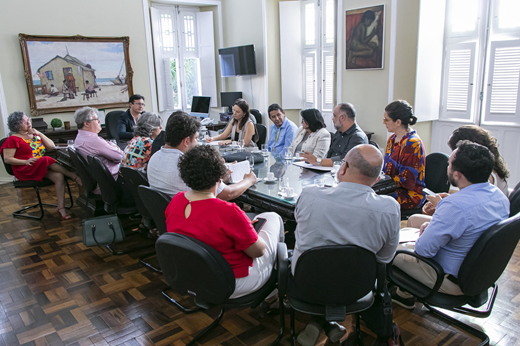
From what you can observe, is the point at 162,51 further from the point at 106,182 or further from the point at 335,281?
the point at 335,281

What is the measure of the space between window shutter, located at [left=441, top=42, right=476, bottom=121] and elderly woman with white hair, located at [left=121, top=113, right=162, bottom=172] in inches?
165

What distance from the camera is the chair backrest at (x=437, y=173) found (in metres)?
3.32

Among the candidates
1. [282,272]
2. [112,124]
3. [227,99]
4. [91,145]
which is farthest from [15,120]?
[282,272]

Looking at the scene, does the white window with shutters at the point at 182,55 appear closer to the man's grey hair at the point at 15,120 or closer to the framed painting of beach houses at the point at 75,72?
the framed painting of beach houses at the point at 75,72

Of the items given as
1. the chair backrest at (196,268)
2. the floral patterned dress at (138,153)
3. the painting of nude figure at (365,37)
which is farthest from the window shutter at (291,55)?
the chair backrest at (196,268)

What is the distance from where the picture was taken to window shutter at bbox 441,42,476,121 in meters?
5.33

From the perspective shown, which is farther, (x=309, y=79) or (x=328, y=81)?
(x=309, y=79)

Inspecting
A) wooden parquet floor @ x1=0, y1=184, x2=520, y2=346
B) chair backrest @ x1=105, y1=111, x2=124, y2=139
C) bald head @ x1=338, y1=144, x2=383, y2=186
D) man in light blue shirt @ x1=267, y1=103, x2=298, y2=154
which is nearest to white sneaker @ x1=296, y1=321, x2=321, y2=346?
wooden parquet floor @ x1=0, y1=184, x2=520, y2=346

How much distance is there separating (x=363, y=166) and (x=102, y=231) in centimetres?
250

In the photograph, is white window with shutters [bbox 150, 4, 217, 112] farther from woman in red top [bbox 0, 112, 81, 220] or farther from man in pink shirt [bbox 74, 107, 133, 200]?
man in pink shirt [bbox 74, 107, 133, 200]

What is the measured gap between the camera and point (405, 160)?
3.23 metres

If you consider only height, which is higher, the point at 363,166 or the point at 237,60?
the point at 237,60

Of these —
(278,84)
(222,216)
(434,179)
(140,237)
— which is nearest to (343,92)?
(278,84)

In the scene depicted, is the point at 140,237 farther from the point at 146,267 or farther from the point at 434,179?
the point at 434,179
